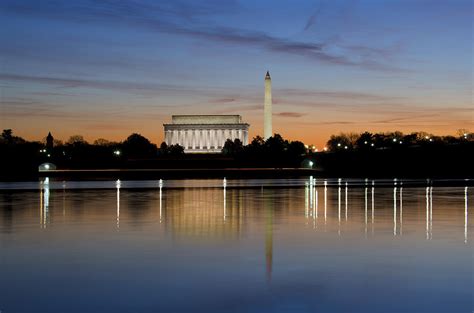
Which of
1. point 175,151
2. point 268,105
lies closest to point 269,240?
point 268,105

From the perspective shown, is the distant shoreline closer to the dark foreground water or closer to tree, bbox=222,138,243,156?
the dark foreground water

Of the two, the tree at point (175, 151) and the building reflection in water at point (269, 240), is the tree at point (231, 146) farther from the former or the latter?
the building reflection in water at point (269, 240)

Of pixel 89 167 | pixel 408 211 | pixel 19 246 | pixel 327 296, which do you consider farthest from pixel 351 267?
pixel 89 167

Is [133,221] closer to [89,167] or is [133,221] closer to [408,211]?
[408,211]

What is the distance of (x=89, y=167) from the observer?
12694cm

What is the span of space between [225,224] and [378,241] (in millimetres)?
6173

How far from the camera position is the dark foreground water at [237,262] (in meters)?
10.7

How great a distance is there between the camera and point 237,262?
14.3m

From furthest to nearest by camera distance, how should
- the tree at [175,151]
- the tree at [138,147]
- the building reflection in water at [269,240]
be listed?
the tree at [138,147]
the tree at [175,151]
the building reflection in water at [269,240]

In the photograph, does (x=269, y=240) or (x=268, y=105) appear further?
(x=268, y=105)

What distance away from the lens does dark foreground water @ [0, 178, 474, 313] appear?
10705mm

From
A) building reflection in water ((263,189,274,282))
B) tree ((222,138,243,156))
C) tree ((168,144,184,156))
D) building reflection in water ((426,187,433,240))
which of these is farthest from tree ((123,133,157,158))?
building reflection in water ((263,189,274,282))

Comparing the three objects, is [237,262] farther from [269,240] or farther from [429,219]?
[429,219]

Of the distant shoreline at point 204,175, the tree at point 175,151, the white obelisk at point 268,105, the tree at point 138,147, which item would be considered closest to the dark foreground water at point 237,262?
the distant shoreline at point 204,175
